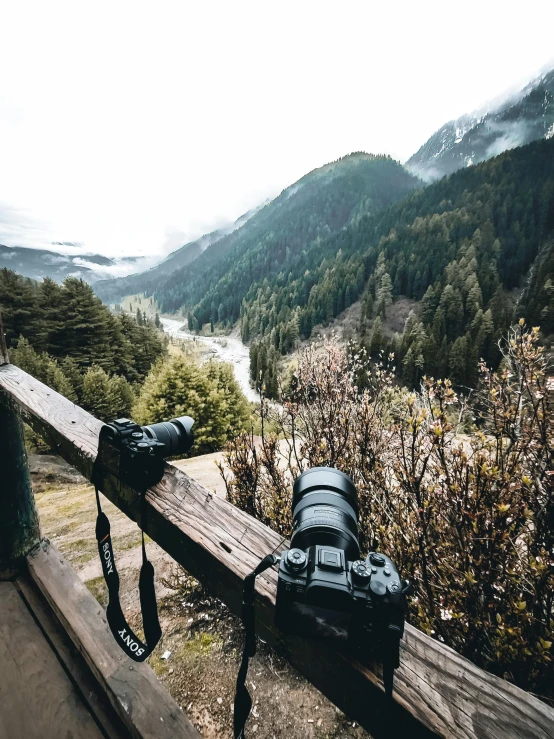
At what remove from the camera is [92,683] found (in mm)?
1529

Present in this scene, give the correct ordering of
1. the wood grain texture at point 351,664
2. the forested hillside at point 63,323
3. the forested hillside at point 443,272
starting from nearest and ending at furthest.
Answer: the wood grain texture at point 351,664
the forested hillside at point 63,323
the forested hillside at point 443,272

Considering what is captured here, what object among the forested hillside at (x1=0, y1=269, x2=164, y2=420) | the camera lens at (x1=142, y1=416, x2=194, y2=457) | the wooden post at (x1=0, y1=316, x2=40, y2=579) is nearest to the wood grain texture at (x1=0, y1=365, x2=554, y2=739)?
the camera lens at (x1=142, y1=416, x2=194, y2=457)

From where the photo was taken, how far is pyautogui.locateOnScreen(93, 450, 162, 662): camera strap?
1081mm

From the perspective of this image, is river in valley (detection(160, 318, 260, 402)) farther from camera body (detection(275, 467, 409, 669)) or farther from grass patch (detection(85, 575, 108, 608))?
camera body (detection(275, 467, 409, 669))

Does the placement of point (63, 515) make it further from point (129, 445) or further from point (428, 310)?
point (428, 310)

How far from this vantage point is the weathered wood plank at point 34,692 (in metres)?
1.39

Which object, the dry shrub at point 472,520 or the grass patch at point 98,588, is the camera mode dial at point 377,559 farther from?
the grass patch at point 98,588

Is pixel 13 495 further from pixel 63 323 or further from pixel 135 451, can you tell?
pixel 63 323

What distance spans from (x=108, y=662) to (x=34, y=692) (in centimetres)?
33

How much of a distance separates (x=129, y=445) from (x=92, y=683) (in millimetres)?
1256

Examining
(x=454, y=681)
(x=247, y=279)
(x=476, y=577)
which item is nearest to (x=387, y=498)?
(x=476, y=577)

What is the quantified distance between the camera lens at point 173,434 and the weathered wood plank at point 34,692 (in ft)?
3.86

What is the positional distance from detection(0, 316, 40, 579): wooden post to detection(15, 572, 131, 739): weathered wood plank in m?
0.15

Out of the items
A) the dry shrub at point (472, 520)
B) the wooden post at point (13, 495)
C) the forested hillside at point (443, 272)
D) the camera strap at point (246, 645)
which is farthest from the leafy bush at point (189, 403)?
the forested hillside at point (443, 272)
